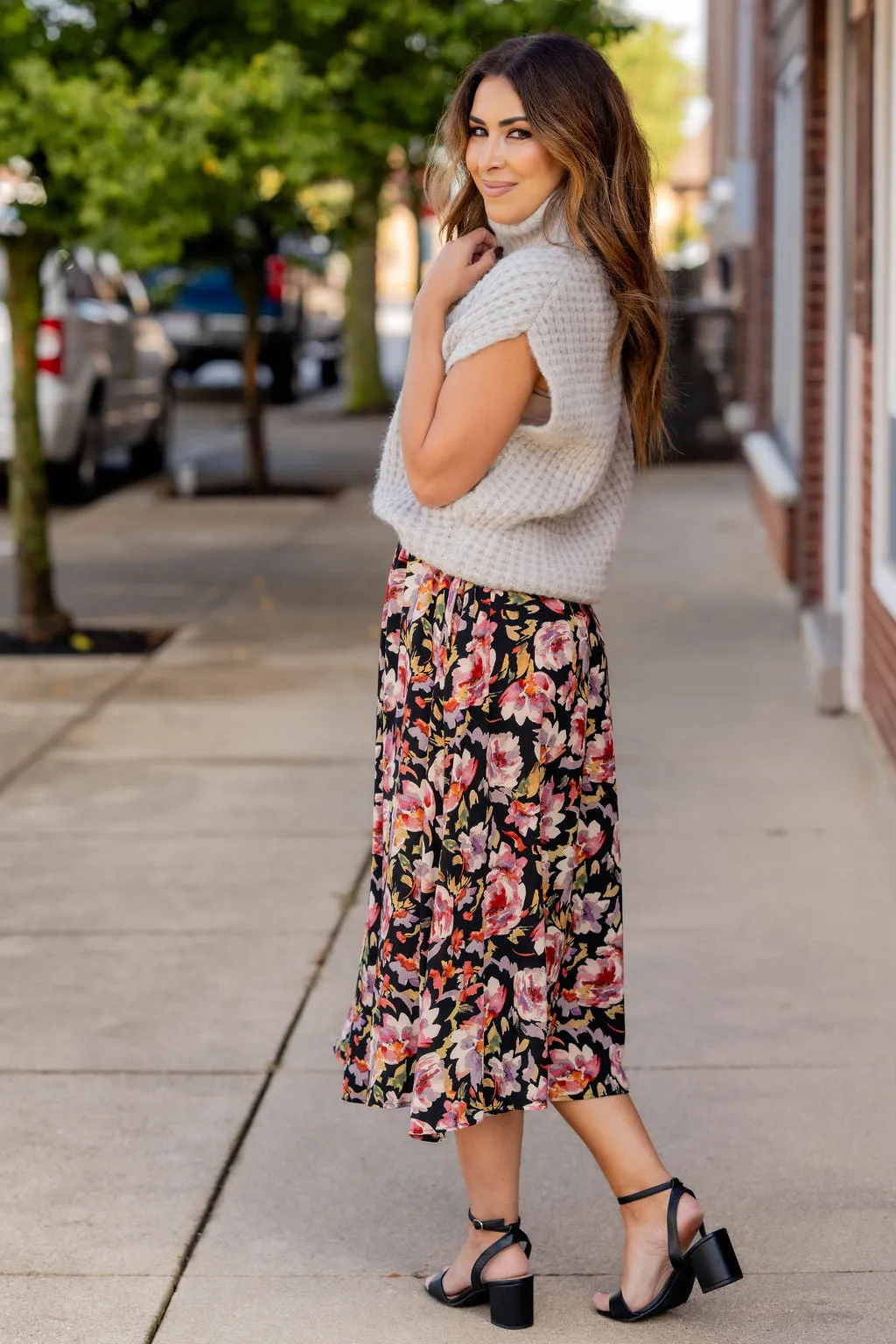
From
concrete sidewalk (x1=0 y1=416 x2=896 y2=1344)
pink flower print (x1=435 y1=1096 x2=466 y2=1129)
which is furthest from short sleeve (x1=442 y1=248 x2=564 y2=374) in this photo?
concrete sidewalk (x1=0 y1=416 x2=896 y2=1344)

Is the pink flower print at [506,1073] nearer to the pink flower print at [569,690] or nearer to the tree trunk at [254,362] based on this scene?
the pink flower print at [569,690]

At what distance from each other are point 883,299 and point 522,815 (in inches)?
162

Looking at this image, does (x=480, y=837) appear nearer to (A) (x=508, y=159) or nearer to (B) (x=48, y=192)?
(A) (x=508, y=159)

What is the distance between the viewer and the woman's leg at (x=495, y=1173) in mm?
3225

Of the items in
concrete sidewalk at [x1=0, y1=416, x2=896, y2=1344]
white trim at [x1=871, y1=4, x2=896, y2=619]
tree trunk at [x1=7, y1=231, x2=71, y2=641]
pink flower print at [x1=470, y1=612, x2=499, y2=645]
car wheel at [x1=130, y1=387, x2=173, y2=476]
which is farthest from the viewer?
car wheel at [x1=130, y1=387, x2=173, y2=476]

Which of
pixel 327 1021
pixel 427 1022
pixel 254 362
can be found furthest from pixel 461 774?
pixel 254 362

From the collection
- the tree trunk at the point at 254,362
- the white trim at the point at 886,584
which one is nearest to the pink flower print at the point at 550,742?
the white trim at the point at 886,584

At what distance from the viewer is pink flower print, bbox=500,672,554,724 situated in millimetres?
3121

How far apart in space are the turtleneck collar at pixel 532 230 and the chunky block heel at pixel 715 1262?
1.47 meters

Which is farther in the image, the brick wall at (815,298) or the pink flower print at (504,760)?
the brick wall at (815,298)

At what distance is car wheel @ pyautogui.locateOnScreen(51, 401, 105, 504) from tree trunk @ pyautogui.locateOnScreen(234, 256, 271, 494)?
3.92 feet

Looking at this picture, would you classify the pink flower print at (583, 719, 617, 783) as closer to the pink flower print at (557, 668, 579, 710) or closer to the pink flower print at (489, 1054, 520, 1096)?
the pink flower print at (557, 668, 579, 710)

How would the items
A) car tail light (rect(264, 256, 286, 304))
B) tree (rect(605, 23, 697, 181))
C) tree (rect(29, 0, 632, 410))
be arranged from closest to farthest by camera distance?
tree (rect(29, 0, 632, 410))
car tail light (rect(264, 256, 286, 304))
tree (rect(605, 23, 697, 181))

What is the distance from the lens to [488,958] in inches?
124
